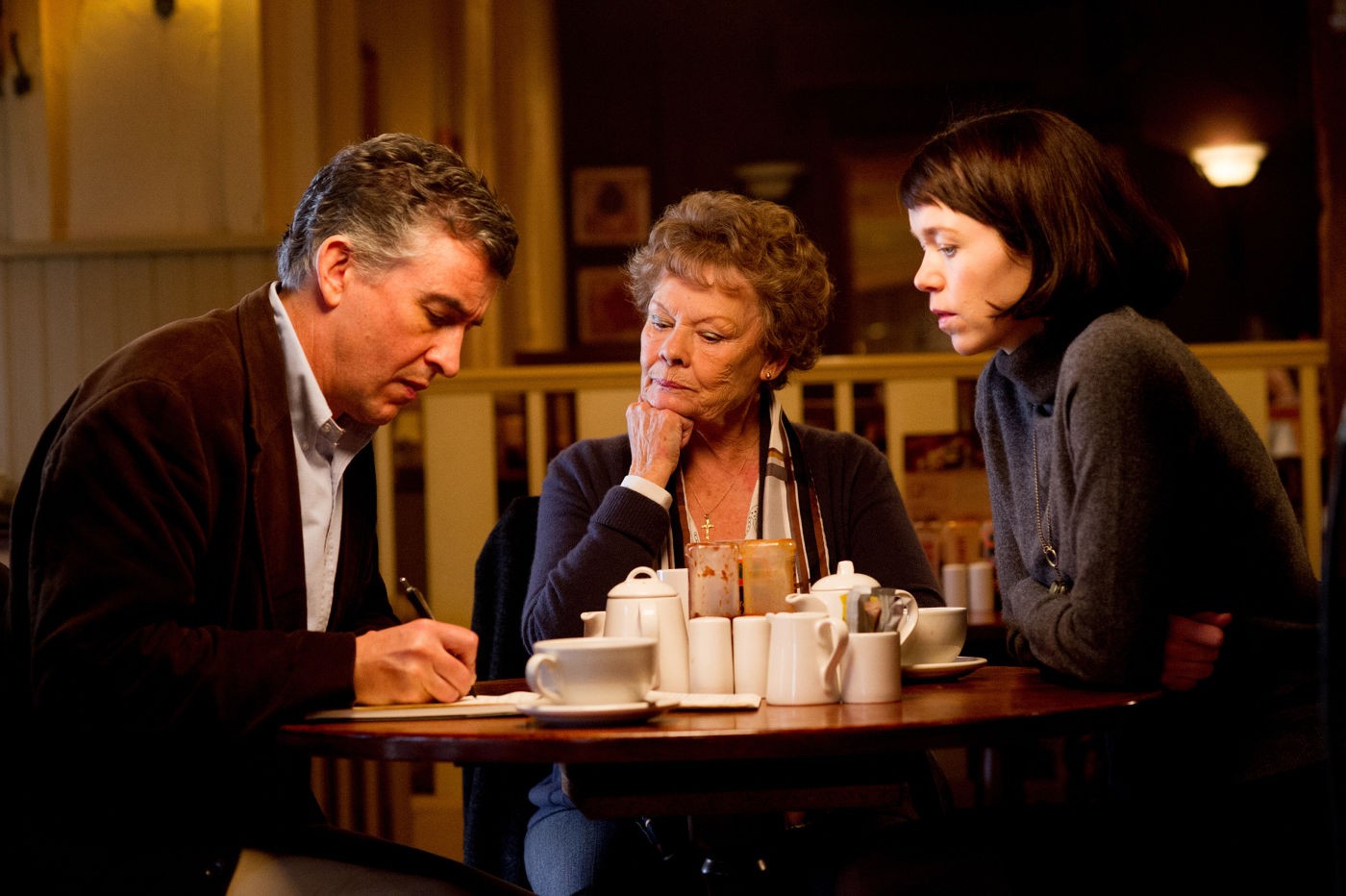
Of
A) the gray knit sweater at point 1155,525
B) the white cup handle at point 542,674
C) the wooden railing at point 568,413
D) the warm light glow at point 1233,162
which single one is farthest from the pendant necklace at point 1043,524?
the warm light glow at point 1233,162

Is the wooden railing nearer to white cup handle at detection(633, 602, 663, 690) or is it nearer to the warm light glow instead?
white cup handle at detection(633, 602, 663, 690)

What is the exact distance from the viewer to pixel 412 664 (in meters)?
1.44

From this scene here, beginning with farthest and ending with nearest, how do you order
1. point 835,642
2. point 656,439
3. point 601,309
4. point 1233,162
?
1. point 601,309
2. point 1233,162
3. point 656,439
4. point 835,642

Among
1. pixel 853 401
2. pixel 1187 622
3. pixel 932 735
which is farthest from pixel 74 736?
pixel 853 401

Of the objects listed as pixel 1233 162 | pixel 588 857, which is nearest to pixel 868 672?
pixel 588 857

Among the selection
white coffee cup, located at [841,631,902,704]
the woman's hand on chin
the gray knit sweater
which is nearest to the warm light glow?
the woman's hand on chin

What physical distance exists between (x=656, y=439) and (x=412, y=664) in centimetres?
78

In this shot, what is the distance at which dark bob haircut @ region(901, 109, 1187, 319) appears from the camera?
5.37 feet

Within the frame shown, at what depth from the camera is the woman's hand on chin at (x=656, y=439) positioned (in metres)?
2.09

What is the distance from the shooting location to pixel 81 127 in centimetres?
383

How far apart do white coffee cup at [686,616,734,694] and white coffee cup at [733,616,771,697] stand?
0.01m

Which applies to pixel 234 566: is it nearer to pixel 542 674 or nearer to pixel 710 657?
pixel 542 674

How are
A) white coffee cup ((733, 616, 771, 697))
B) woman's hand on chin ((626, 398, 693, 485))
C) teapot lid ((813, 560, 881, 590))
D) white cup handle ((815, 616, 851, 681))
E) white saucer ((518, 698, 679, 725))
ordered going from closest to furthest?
white saucer ((518, 698, 679, 725)) < white cup handle ((815, 616, 851, 681)) < white coffee cup ((733, 616, 771, 697)) < teapot lid ((813, 560, 881, 590)) < woman's hand on chin ((626, 398, 693, 485))

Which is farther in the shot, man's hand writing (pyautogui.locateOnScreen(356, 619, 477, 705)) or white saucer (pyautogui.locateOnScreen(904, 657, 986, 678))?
white saucer (pyautogui.locateOnScreen(904, 657, 986, 678))
